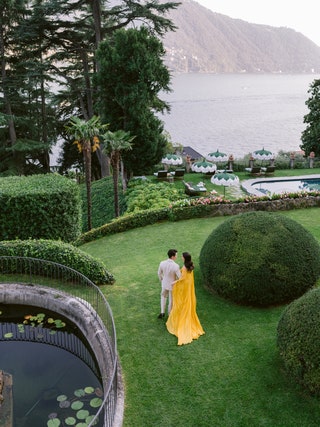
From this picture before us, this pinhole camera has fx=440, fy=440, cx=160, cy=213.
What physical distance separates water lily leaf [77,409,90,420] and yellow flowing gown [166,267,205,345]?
99.5 inches

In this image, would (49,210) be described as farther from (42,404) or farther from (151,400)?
(151,400)

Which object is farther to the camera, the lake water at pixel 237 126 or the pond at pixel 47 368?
the lake water at pixel 237 126

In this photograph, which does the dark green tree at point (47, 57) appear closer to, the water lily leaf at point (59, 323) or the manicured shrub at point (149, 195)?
the manicured shrub at point (149, 195)

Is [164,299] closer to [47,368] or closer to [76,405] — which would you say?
[76,405]

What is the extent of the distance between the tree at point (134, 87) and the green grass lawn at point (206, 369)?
682 inches

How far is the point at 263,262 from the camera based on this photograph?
36.4 feet

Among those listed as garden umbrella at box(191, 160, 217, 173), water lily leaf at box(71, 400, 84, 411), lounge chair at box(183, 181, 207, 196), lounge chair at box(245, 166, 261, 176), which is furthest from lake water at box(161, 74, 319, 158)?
water lily leaf at box(71, 400, 84, 411)

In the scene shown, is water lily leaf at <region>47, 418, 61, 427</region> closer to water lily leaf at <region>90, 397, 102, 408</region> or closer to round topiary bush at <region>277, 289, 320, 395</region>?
water lily leaf at <region>90, 397, 102, 408</region>

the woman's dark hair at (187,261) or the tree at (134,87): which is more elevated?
the tree at (134,87)

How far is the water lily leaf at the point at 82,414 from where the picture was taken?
884 cm

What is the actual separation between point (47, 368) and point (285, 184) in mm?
25660

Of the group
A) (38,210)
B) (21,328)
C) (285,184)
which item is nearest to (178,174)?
(285,184)

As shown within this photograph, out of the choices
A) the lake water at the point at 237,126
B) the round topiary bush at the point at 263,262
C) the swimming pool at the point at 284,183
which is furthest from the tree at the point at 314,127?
the lake water at the point at 237,126

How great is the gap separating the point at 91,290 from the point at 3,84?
27551mm
